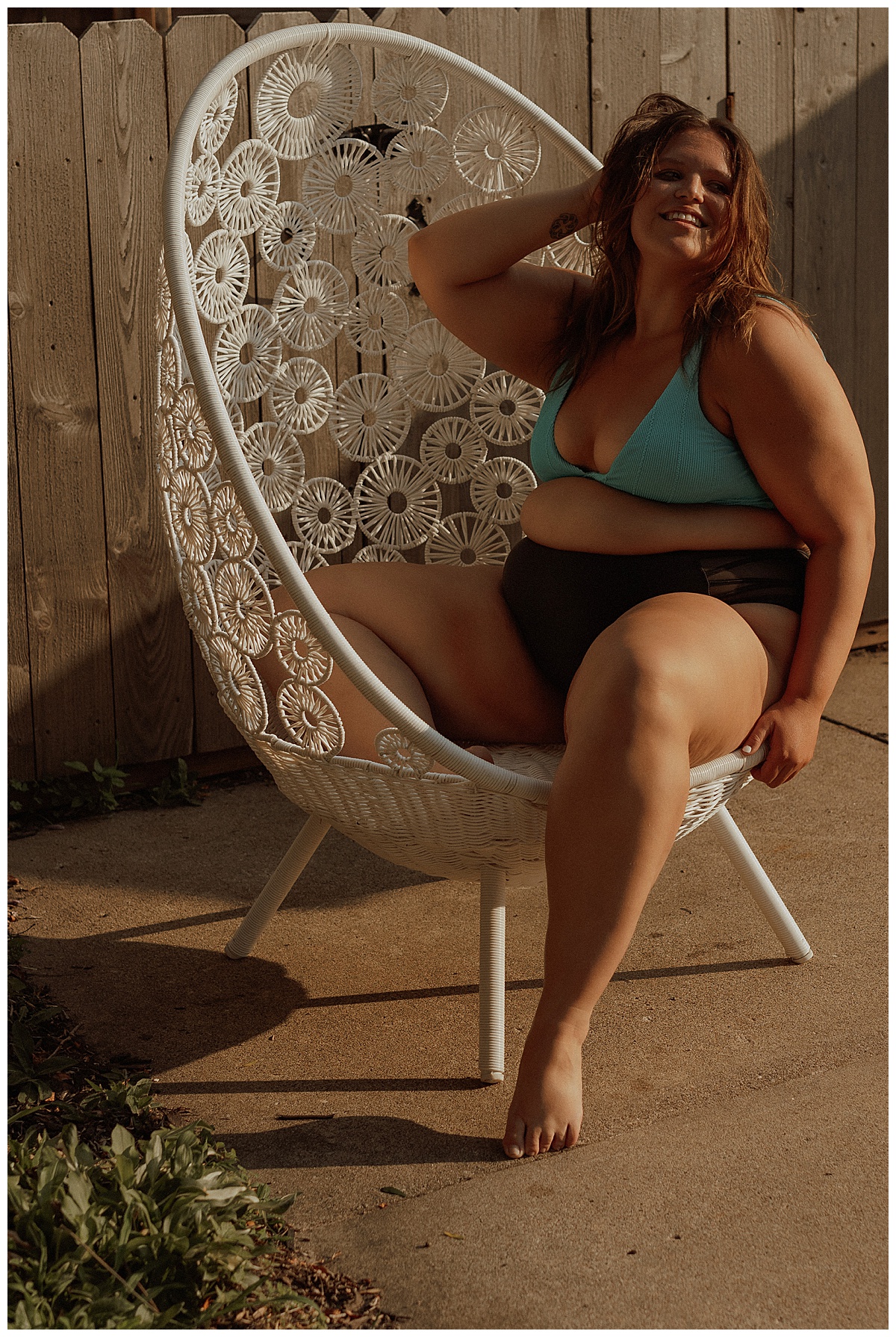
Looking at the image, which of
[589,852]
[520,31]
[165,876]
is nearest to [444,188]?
[520,31]

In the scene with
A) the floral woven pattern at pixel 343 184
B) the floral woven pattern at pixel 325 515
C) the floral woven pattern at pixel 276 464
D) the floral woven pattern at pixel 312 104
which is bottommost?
the floral woven pattern at pixel 325 515

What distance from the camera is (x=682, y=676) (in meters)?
1.56

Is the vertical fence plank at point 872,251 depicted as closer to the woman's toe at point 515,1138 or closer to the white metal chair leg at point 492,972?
the white metal chair leg at point 492,972

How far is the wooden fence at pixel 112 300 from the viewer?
2.58 m

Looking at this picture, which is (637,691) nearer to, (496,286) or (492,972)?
(492,972)

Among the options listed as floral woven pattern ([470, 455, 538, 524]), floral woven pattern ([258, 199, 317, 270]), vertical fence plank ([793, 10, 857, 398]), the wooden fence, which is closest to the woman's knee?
floral woven pattern ([470, 455, 538, 524])

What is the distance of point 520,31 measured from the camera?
2975mm

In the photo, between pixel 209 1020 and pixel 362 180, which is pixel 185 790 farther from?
pixel 362 180

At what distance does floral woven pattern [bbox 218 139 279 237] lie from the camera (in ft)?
7.14

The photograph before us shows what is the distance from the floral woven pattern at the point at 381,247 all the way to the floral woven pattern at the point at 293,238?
10 centimetres

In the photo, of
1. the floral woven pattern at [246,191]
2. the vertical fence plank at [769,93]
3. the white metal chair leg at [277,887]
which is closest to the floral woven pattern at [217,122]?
the floral woven pattern at [246,191]

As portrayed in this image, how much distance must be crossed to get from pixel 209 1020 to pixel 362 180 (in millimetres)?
1586

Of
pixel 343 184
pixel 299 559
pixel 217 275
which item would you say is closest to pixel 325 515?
pixel 299 559

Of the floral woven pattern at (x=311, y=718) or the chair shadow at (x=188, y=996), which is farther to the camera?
the chair shadow at (x=188, y=996)
